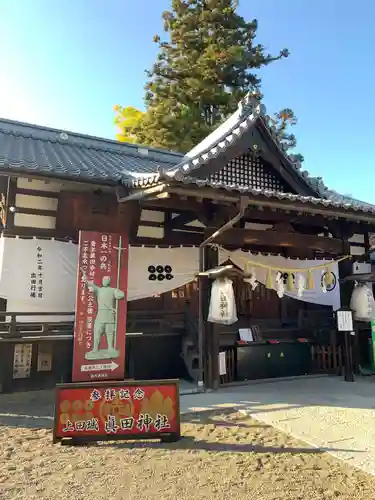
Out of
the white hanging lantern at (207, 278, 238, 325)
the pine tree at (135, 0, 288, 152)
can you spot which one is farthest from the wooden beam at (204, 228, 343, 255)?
the pine tree at (135, 0, 288, 152)

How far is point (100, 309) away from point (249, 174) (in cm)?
506

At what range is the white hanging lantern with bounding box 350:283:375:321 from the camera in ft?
32.9

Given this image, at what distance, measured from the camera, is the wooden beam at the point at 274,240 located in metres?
8.84

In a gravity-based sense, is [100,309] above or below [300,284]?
below

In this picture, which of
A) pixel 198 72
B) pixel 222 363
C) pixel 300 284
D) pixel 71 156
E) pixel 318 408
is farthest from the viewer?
pixel 198 72

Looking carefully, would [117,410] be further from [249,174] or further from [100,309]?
[249,174]

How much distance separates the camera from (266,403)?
24.6ft

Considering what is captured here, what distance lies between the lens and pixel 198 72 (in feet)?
80.1

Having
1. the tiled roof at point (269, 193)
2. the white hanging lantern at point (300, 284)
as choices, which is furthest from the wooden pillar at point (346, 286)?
the tiled roof at point (269, 193)

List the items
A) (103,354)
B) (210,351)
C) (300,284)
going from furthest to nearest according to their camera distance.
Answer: (300,284), (210,351), (103,354)

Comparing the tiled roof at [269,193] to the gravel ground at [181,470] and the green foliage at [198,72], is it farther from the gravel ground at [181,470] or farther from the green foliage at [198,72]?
the green foliage at [198,72]

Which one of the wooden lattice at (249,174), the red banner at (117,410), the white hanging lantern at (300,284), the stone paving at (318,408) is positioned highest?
the wooden lattice at (249,174)

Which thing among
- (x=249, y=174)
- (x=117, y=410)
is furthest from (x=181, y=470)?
(x=249, y=174)

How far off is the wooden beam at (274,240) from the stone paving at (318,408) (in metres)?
3.23
